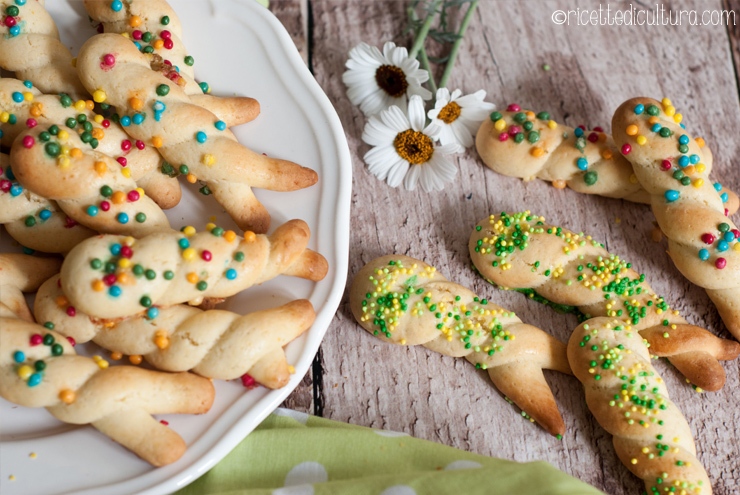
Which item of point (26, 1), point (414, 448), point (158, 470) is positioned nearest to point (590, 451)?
point (414, 448)

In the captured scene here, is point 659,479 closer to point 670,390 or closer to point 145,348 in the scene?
point 670,390

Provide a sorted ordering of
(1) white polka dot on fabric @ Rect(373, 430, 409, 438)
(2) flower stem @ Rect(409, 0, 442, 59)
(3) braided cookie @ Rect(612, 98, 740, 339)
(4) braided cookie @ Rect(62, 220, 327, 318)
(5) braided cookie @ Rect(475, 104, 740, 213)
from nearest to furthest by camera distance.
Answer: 1. (4) braided cookie @ Rect(62, 220, 327, 318)
2. (1) white polka dot on fabric @ Rect(373, 430, 409, 438)
3. (3) braided cookie @ Rect(612, 98, 740, 339)
4. (5) braided cookie @ Rect(475, 104, 740, 213)
5. (2) flower stem @ Rect(409, 0, 442, 59)

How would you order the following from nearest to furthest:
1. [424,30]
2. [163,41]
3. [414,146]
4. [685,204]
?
[163,41], [685,204], [414,146], [424,30]

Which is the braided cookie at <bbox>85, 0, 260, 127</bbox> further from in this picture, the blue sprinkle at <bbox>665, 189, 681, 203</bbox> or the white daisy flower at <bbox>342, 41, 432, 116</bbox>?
the blue sprinkle at <bbox>665, 189, 681, 203</bbox>

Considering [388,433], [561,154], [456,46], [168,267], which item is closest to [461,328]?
[388,433]

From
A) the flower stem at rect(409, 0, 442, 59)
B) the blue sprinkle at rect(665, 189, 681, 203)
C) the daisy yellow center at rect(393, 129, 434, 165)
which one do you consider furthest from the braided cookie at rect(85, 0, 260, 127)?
the blue sprinkle at rect(665, 189, 681, 203)

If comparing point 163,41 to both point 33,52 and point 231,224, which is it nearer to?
point 33,52
